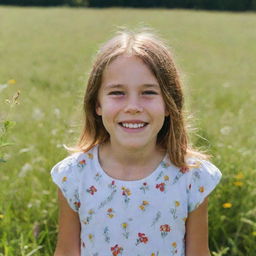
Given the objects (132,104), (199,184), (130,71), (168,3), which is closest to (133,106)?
(132,104)

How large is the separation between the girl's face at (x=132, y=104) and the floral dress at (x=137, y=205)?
150 mm

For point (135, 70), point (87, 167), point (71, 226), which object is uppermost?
point (135, 70)

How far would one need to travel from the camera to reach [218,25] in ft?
67.2

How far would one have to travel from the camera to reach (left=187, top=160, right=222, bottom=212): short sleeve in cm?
181

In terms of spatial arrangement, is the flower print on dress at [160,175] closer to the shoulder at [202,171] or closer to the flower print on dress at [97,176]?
the shoulder at [202,171]

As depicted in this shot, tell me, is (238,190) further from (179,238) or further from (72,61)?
(72,61)

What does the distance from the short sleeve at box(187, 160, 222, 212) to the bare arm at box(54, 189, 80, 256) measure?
1.30 feet

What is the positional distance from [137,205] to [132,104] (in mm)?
333

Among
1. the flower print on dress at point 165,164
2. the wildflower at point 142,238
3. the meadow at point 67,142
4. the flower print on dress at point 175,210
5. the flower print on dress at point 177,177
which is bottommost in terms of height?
the meadow at point 67,142

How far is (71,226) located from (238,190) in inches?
45.5

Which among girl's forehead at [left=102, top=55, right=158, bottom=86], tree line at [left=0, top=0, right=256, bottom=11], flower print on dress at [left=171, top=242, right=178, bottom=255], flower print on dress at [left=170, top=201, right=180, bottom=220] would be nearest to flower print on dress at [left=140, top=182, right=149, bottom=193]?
flower print on dress at [left=170, top=201, right=180, bottom=220]

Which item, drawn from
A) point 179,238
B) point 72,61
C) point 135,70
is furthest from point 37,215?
point 72,61

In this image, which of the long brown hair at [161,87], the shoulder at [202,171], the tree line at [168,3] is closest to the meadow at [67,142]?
the long brown hair at [161,87]

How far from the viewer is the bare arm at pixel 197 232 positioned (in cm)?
184
